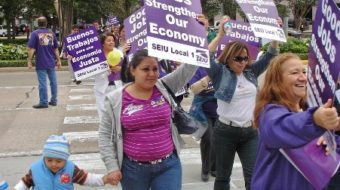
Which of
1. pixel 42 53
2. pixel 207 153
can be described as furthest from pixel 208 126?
pixel 42 53

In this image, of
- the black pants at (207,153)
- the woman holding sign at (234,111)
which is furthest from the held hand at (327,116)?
the black pants at (207,153)

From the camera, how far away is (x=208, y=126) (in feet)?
20.2

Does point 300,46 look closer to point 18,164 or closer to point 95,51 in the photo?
point 95,51

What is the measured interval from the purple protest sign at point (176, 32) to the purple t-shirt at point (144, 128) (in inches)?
14.2

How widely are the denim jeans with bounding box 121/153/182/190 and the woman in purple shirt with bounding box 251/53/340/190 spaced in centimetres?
101

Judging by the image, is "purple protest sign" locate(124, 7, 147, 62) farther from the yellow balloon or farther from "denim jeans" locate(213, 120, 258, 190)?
the yellow balloon

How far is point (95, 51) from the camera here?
26.7 ft

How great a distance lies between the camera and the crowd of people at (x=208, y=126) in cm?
268

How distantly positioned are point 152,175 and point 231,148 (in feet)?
4.22

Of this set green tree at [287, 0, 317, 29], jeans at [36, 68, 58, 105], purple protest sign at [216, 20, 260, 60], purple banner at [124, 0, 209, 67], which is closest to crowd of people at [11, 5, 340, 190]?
purple banner at [124, 0, 209, 67]

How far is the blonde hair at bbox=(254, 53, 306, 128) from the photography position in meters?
2.79

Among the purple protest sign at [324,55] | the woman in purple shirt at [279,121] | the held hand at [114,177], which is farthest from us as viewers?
the held hand at [114,177]

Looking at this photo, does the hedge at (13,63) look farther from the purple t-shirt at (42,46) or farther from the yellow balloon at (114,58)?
the yellow balloon at (114,58)

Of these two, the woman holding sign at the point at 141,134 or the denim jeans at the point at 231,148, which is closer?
the woman holding sign at the point at 141,134
